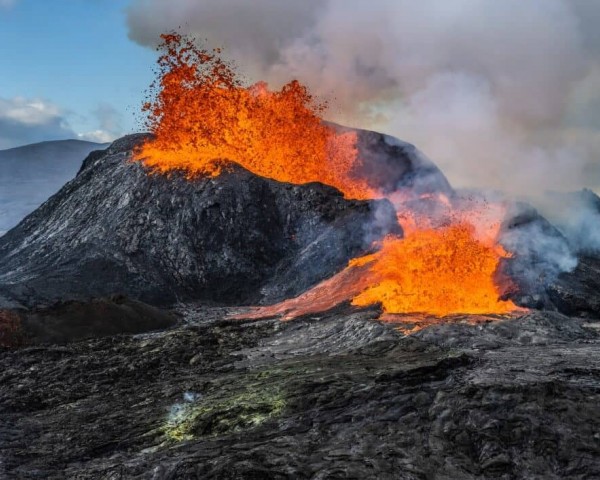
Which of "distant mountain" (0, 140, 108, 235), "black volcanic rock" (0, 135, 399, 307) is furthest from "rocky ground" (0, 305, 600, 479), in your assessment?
"distant mountain" (0, 140, 108, 235)

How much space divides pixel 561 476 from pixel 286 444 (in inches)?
186

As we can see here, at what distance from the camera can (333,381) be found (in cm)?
1348

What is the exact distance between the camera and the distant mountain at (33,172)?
13400cm

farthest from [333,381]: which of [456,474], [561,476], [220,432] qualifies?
[561,476]

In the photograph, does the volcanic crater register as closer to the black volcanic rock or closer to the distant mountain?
the black volcanic rock

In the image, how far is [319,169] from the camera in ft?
171

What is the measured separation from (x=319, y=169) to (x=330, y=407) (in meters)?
41.4

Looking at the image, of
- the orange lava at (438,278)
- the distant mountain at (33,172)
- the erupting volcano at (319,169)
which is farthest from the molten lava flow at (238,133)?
the distant mountain at (33,172)

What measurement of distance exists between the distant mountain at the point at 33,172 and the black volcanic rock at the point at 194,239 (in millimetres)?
88282

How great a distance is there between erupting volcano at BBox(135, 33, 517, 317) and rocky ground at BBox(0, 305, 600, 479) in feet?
13.6

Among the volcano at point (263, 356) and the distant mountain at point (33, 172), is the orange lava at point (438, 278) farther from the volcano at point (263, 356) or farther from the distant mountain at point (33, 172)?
the distant mountain at point (33, 172)

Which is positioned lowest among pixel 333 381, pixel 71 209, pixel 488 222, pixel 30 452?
pixel 30 452

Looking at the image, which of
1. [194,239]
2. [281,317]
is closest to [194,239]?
[194,239]

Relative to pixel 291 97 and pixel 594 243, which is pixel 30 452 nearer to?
pixel 291 97
